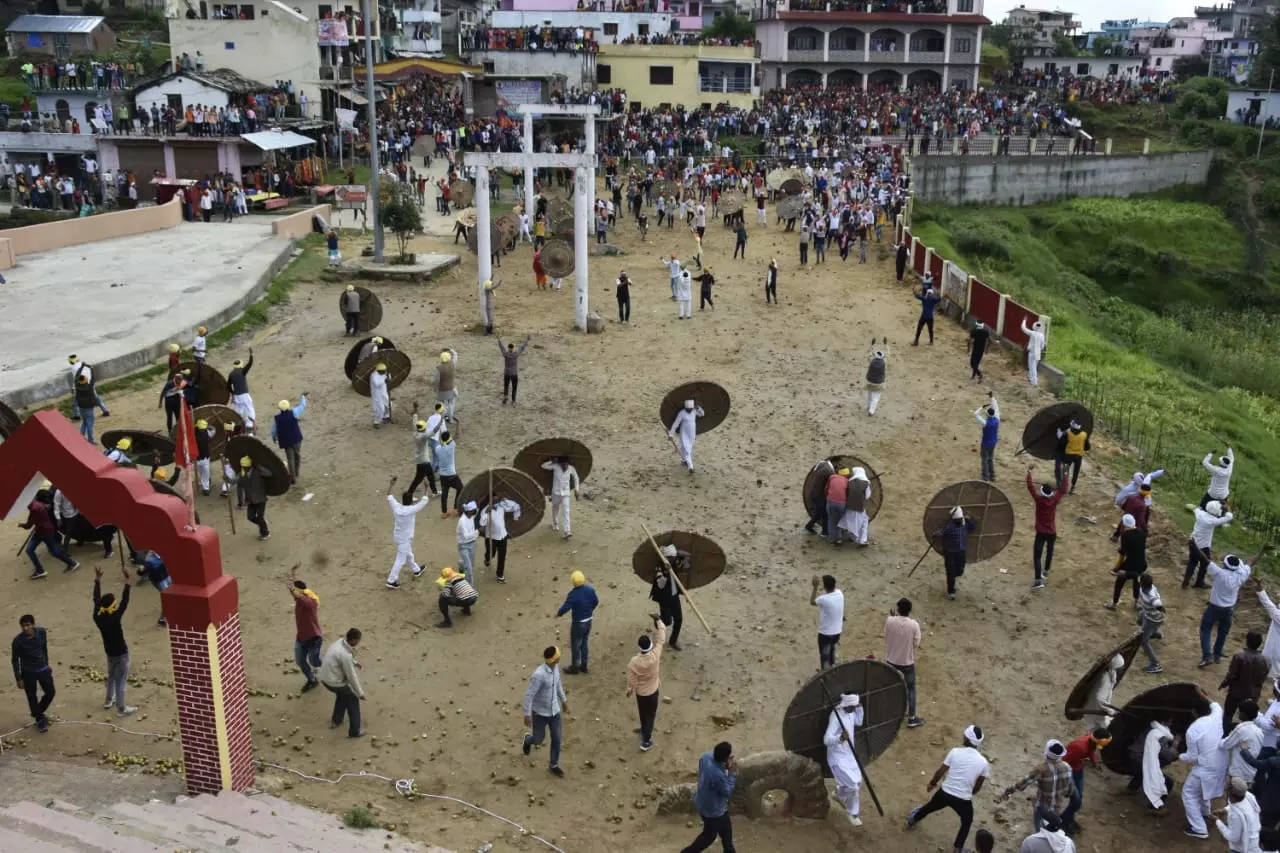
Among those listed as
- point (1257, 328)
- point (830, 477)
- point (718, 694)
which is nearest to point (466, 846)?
point (718, 694)

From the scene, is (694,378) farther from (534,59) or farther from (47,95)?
(534,59)

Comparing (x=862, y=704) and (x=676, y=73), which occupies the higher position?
(x=676, y=73)

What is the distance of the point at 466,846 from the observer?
9250 mm

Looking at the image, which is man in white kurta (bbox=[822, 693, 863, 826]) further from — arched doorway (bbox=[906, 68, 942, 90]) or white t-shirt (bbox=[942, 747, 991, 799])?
arched doorway (bbox=[906, 68, 942, 90])

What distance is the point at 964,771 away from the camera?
9.19 metres

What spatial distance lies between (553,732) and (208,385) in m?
10.8

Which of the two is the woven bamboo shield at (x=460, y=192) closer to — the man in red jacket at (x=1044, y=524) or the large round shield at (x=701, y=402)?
the large round shield at (x=701, y=402)

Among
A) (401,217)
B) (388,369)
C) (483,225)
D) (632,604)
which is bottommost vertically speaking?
(632,604)

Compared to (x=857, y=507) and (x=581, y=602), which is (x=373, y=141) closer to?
(x=857, y=507)

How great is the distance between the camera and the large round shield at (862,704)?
966cm

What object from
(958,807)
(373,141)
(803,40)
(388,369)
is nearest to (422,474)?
(388,369)

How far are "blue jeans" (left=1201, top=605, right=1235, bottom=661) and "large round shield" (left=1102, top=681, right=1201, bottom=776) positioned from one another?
2588 millimetres

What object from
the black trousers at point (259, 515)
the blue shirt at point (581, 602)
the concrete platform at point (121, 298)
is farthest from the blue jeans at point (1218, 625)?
the concrete platform at point (121, 298)

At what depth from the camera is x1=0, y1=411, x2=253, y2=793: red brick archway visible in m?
9.02
